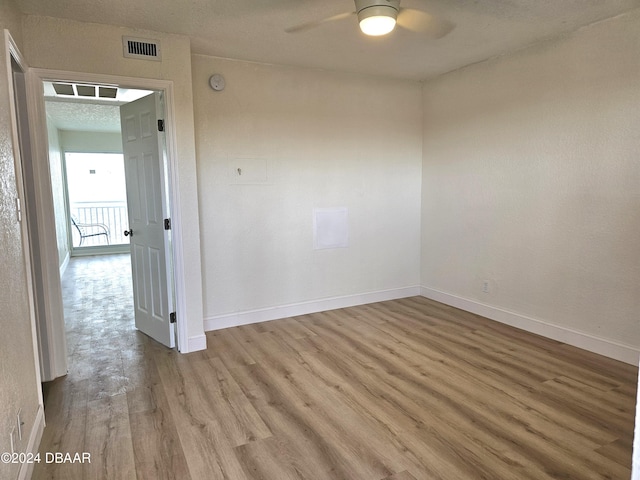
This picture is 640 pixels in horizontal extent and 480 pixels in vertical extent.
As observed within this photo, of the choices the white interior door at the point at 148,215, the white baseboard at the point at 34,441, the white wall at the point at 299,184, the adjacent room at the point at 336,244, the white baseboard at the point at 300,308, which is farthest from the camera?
the white baseboard at the point at 300,308

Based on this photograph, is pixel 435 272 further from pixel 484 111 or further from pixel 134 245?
pixel 134 245

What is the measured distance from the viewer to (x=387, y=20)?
229 centimetres

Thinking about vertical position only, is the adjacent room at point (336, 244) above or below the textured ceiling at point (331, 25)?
below

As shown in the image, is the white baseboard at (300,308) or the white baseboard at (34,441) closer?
the white baseboard at (34,441)

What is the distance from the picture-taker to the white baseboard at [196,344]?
3348 mm

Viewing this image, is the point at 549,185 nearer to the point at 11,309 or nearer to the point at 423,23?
the point at 423,23

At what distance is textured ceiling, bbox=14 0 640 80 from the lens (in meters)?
2.62

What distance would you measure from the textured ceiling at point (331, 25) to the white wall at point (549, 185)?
0.33 meters

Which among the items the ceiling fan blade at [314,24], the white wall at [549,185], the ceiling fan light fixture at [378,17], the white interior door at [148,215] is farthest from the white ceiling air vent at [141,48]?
the white wall at [549,185]

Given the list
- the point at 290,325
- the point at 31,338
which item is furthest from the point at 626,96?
the point at 31,338

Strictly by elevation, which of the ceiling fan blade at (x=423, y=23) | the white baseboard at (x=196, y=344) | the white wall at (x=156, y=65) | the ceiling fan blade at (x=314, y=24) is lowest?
the white baseboard at (x=196, y=344)

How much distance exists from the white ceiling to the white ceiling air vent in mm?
101

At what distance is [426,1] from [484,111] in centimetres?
169

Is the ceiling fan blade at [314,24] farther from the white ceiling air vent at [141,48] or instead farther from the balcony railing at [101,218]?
the balcony railing at [101,218]
